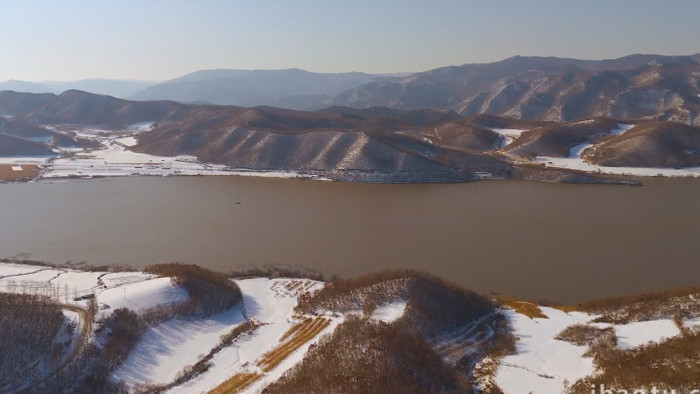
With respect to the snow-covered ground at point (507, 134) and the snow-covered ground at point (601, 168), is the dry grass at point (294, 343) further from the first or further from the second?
the snow-covered ground at point (507, 134)

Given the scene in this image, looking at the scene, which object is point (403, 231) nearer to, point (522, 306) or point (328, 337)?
point (522, 306)

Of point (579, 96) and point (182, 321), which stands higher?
point (579, 96)

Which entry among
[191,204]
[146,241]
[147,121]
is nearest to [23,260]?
[146,241]

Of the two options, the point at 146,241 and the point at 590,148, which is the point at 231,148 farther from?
the point at 590,148

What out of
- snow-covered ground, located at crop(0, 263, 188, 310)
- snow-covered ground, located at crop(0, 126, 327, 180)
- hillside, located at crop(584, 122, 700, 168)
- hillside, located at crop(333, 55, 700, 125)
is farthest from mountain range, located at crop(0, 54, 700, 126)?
snow-covered ground, located at crop(0, 263, 188, 310)

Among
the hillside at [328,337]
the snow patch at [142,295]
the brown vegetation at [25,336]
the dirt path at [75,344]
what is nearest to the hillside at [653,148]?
the hillside at [328,337]

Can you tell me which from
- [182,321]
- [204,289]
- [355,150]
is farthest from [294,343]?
[355,150]

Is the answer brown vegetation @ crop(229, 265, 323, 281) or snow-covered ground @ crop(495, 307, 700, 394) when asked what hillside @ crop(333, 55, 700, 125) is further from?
brown vegetation @ crop(229, 265, 323, 281)
